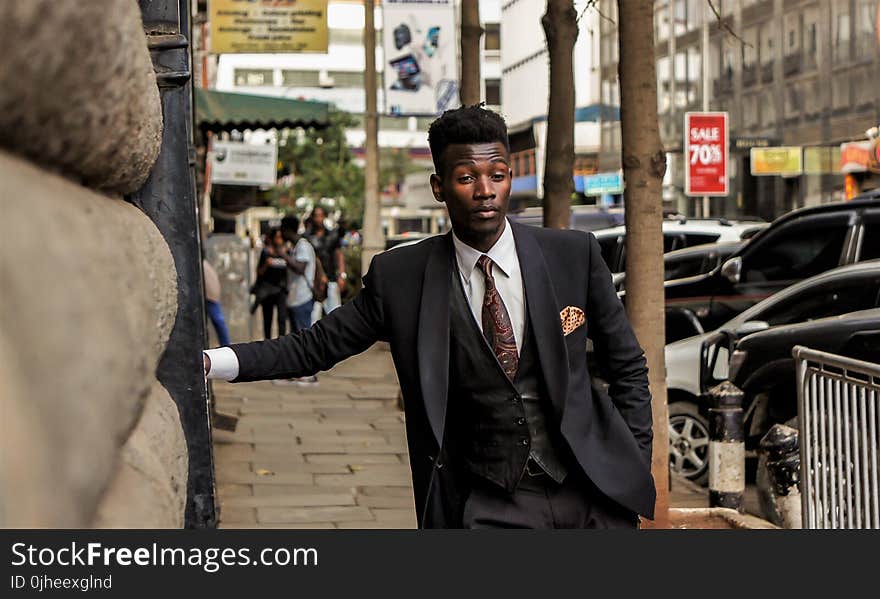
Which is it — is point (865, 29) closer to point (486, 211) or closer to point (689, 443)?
point (689, 443)

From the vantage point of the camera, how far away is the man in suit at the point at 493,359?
343cm

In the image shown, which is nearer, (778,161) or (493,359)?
(493,359)

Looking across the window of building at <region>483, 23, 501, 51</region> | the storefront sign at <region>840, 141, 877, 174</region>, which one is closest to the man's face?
the storefront sign at <region>840, 141, 877, 174</region>

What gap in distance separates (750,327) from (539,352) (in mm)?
7246

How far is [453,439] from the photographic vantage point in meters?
3.54

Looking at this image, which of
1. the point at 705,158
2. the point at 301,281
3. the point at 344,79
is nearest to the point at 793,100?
the point at 705,158

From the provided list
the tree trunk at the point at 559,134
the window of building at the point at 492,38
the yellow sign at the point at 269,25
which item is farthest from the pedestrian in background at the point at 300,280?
the window of building at the point at 492,38

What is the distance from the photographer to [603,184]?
5959 cm

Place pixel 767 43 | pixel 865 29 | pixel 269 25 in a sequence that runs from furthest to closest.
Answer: pixel 767 43
pixel 865 29
pixel 269 25

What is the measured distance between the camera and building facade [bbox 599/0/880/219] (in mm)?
36938

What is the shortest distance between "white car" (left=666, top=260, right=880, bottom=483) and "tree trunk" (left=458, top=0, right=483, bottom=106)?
13.6 ft

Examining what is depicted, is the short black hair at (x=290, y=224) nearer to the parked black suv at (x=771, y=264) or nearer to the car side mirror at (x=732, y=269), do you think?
the parked black suv at (x=771, y=264)

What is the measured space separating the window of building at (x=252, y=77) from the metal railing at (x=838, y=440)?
95146 millimetres

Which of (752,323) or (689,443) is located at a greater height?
(752,323)
